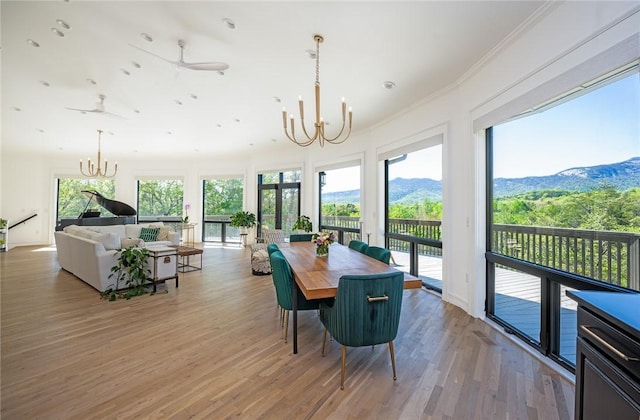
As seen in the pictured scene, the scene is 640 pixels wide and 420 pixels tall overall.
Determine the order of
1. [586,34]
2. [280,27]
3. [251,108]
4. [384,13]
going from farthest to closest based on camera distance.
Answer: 1. [251,108]
2. [280,27]
3. [384,13]
4. [586,34]

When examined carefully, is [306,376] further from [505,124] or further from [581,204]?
[505,124]

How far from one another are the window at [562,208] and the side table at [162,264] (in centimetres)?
459

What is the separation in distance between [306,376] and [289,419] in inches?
17.5

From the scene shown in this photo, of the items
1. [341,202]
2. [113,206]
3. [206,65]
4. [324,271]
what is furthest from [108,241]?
[113,206]

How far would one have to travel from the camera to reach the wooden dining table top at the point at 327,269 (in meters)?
1.94

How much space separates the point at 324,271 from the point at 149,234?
6091 millimetres

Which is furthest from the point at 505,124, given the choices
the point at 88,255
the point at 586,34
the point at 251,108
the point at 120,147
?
the point at 120,147

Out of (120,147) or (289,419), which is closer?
(289,419)

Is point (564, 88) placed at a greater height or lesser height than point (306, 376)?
greater

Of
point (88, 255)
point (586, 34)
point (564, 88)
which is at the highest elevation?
point (586, 34)

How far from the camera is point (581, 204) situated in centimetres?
217

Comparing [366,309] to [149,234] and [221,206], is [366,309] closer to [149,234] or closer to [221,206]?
[149,234]

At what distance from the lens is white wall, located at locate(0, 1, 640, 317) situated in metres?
1.93

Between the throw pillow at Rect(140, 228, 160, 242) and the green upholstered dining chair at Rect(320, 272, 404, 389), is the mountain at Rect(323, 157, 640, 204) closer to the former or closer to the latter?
the green upholstered dining chair at Rect(320, 272, 404, 389)
